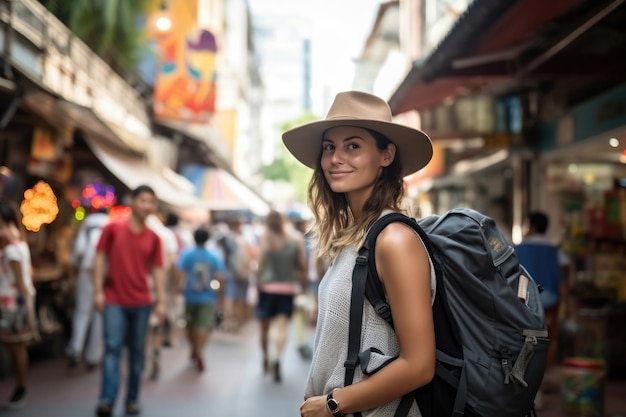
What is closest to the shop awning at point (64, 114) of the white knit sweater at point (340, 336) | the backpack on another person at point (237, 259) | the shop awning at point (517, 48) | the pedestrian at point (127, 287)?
the pedestrian at point (127, 287)

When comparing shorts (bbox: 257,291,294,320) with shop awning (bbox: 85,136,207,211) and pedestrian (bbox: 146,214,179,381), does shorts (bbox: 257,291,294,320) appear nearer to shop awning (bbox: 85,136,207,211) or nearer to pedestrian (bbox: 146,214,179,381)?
pedestrian (bbox: 146,214,179,381)

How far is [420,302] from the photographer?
213 cm

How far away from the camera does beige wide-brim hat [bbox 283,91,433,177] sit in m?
2.46

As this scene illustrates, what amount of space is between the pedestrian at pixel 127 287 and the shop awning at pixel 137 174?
449 cm

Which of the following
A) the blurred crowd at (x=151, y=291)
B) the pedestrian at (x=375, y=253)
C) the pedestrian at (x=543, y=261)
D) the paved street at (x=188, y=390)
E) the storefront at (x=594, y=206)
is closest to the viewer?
the pedestrian at (x=375, y=253)

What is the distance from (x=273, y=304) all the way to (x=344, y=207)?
7161mm

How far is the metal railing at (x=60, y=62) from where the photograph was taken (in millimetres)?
9461

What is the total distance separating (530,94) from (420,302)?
1119 cm

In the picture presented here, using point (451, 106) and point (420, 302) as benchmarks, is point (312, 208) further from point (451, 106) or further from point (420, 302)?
point (451, 106)

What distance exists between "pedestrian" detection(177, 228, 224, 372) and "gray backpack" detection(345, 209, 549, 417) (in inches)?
317

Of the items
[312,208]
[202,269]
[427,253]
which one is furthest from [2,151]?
[427,253]

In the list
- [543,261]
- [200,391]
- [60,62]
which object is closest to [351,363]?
[543,261]

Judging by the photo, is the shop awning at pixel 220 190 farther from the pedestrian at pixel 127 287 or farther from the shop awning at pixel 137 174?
the pedestrian at pixel 127 287

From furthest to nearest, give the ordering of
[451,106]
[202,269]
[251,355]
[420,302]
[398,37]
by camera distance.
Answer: [398,37]
[451,106]
[251,355]
[202,269]
[420,302]
